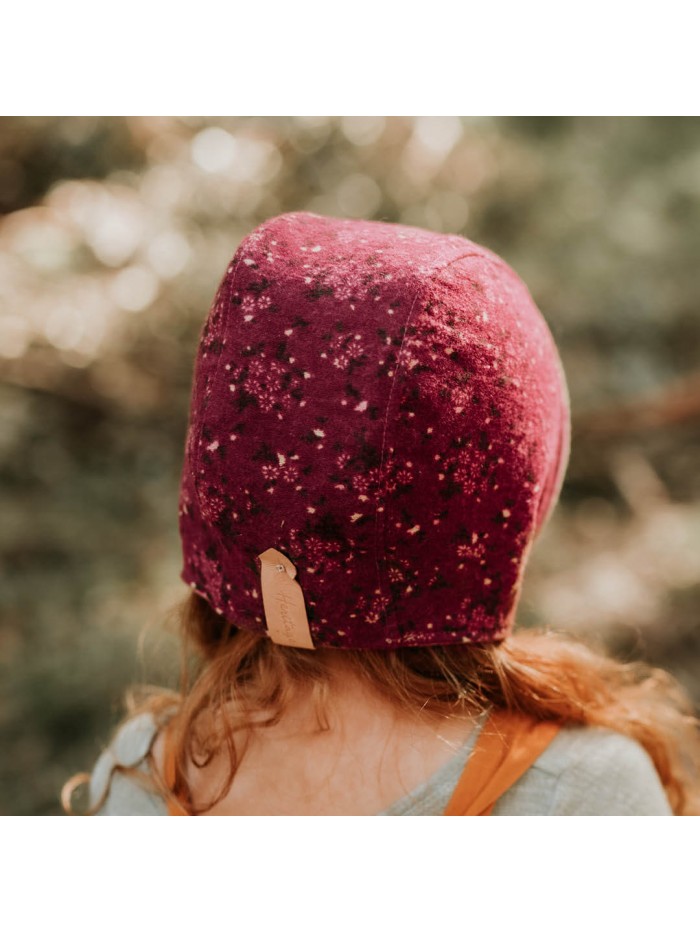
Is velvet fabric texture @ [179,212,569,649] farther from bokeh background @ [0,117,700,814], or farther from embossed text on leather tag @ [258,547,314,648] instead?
bokeh background @ [0,117,700,814]

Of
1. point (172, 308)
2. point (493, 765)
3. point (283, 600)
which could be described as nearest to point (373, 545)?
point (283, 600)

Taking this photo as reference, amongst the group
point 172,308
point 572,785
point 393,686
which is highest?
point 172,308

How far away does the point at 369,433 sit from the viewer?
30.7 inches

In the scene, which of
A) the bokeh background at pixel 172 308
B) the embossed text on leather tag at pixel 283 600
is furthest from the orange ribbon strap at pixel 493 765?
the bokeh background at pixel 172 308

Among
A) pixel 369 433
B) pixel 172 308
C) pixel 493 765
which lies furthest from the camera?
pixel 172 308

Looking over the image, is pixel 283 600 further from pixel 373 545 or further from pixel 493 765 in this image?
pixel 493 765

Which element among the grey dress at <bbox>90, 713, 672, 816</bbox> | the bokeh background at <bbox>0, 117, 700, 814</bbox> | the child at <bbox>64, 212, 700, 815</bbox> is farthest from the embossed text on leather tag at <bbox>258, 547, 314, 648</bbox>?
the bokeh background at <bbox>0, 117, 700, 814</bbox>

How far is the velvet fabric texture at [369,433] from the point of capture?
0.79 meters

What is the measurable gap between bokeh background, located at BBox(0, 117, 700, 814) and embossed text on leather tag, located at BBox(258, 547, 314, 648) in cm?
117

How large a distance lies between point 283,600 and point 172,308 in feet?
4.59

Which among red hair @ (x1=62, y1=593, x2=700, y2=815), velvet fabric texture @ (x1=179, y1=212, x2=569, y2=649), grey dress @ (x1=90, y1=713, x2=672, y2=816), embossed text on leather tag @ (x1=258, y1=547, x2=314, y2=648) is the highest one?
velvet fabric texture @ (x1=179, y1=212, x2=569, y2=649)

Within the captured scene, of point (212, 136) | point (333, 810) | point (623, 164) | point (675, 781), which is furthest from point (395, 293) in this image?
point (623, 164)

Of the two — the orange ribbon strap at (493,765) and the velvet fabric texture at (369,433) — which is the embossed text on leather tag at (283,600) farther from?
the orange ribbon strap at (493,765)

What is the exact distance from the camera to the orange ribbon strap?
88cm
